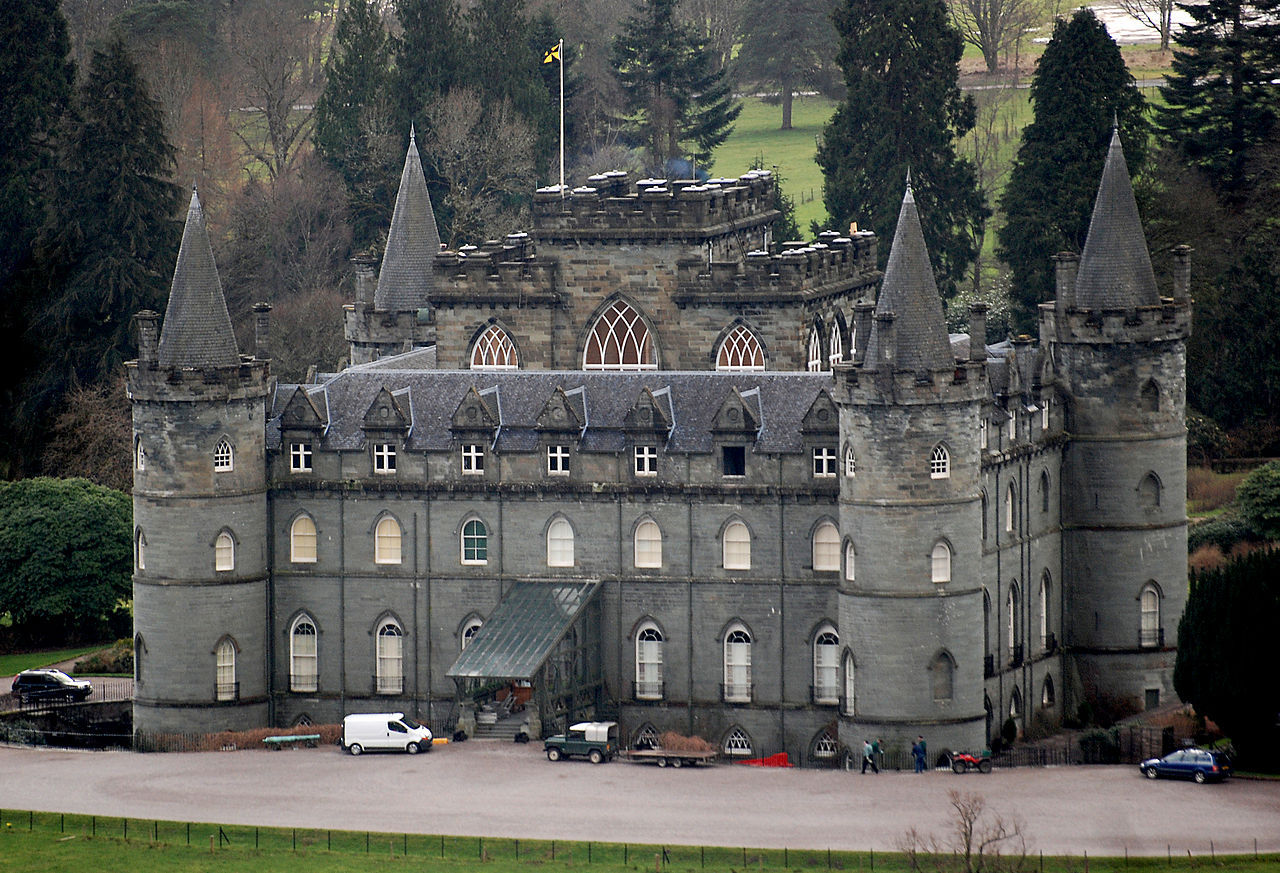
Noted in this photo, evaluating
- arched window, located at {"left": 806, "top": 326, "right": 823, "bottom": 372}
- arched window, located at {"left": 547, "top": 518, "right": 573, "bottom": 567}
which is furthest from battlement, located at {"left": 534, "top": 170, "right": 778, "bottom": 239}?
arched window, located at {"left": 547, "top": 518, "right": 573, "bottom": 567}

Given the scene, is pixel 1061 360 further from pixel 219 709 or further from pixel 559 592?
pixel 219 709

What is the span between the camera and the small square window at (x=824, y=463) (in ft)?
307

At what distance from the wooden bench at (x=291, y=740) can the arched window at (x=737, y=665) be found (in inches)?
530

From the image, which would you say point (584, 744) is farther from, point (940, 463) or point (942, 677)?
point (940, 463)

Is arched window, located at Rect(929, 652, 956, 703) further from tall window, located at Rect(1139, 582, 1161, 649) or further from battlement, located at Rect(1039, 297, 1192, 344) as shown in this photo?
battlement, located at Rect(1039, 297, 1192, 344)

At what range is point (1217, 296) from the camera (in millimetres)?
125625

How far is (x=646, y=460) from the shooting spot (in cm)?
9519

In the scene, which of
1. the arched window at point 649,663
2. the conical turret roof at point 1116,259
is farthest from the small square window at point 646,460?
the conical turret roof at point 1116,259

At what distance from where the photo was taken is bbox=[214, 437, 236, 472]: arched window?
9550 centimetres

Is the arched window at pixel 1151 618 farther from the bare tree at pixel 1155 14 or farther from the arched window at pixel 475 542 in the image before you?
the bare tree at pixel 1155 14

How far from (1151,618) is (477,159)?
63.6 metres

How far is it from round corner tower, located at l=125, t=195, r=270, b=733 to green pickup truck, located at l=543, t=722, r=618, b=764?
12.1 metres

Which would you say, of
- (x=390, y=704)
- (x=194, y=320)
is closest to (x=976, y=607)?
(x=390, y=704)

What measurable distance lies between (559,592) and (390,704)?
7.06 metres
